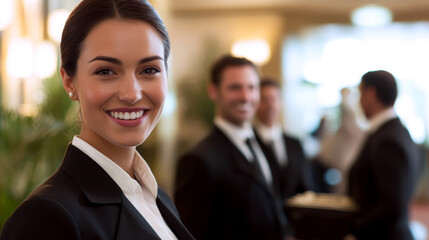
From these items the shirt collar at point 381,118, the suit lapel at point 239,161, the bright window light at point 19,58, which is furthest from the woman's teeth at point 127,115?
the bright window light at point 19,58

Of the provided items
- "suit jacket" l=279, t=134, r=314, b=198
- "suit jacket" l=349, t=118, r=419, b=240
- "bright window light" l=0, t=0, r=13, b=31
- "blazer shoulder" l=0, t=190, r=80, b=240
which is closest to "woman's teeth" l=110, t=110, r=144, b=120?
"blazer shoulder" l=0, t=190, r=80, b=240

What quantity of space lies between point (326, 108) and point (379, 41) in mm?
1831

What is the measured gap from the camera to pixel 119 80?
3.92 ft

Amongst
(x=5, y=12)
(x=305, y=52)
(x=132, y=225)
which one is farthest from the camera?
(x=305, y=52)

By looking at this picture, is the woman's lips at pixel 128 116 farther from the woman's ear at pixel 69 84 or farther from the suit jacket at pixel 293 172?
the suit jacket at pixel 293 172

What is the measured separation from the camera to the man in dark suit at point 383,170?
3.56 m

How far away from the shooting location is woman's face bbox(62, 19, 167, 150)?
3.88 ft

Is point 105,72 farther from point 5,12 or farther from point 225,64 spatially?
point 5,12

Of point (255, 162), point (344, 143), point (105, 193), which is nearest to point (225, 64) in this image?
point (255, 162)

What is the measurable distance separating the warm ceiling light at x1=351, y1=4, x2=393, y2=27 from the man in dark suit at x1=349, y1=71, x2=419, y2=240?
795cm

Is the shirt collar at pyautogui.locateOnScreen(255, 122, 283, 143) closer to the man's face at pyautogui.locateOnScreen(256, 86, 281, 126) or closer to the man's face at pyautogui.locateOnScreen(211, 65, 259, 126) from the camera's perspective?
the man's face at pyautogui.locateOnScreen(256, 86, 281, 126)

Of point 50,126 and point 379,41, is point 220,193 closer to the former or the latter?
point 50,126

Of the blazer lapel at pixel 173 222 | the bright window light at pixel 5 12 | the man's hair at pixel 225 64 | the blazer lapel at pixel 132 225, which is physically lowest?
the blazer lapel at pixel 173 222

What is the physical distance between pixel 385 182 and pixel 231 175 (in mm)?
1155
